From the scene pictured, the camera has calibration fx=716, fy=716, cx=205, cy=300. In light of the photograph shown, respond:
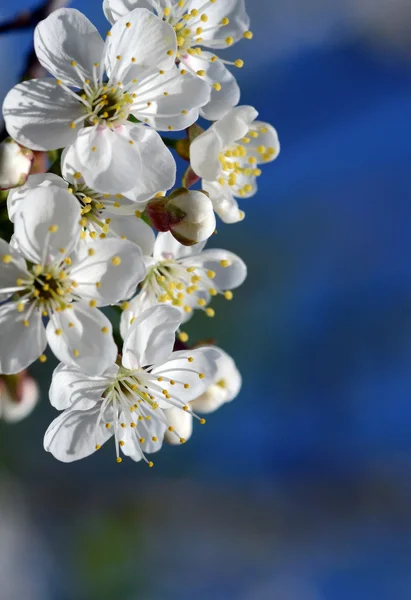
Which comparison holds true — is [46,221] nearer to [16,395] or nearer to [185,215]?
[185,215]

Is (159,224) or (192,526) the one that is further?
(192,526)

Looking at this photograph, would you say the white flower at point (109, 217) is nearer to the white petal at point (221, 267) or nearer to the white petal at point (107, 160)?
the white petal at point (107, 160)

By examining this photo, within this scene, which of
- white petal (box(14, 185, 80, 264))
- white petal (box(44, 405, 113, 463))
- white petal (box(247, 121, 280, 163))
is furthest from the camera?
white petal (box(247, 121, 280, 163))

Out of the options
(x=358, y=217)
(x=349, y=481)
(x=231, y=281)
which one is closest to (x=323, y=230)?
(x=358, y=217)

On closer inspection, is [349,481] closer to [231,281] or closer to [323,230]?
[323,230]

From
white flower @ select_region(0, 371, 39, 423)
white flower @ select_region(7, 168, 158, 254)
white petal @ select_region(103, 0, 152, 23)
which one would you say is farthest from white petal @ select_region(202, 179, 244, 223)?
white flower @ select_region(0, 371, 39, 423)

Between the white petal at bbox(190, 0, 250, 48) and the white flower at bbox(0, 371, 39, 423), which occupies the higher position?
the white petal at bbox(190, 0, 250, 48)

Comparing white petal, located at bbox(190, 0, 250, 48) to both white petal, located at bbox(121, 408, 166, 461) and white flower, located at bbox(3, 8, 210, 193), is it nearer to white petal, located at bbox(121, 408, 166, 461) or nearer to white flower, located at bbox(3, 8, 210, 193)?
white flower, located at bbox(3, 8, 210, 193)

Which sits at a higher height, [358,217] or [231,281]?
[358,217]

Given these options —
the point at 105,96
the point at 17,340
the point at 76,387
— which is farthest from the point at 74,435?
the point at 105,96
